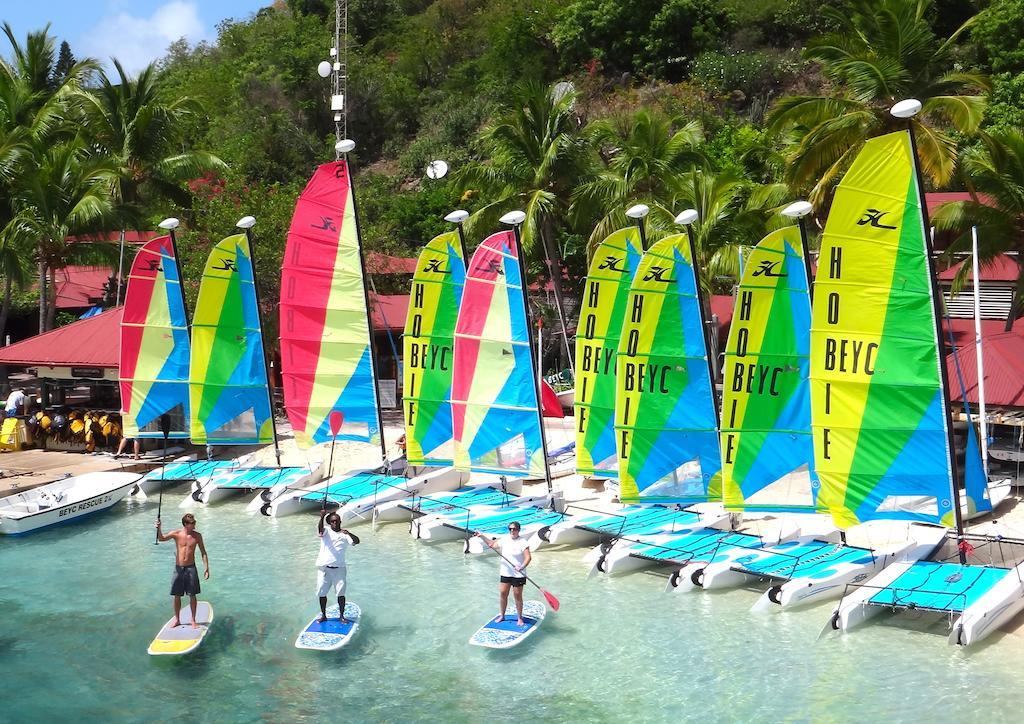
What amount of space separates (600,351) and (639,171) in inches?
465

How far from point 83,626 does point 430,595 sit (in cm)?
500

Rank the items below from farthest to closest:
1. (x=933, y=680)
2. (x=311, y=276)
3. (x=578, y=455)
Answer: (x=311, y=276)
(x=578, y=455)
(x=933, y=680)

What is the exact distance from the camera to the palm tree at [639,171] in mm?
30359

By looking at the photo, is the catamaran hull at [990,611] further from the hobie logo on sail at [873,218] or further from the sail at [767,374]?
the hobie logo on sail at [873,218]

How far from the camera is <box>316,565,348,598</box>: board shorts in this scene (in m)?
14.6

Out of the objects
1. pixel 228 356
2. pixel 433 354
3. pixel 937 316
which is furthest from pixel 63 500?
pixel 937 316

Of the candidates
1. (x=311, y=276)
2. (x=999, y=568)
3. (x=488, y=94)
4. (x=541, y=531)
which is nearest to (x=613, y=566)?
(x=541, y=531)

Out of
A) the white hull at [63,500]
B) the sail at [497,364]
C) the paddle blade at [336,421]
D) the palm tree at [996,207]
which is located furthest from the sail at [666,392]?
the white hull at [63,500]

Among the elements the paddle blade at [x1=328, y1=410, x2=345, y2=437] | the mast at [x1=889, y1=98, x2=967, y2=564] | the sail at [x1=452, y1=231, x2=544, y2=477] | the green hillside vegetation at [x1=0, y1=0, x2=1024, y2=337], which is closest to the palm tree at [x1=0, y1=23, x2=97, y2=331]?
the green hillside vegetation at [x1=0, y1=0, x2=1024, y2=337]

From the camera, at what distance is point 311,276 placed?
894 inches

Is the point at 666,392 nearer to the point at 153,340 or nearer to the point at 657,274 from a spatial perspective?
the point at 657,274

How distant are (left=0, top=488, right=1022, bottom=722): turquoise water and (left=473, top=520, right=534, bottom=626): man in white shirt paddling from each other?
595mm

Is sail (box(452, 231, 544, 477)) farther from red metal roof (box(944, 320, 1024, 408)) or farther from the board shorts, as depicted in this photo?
red metal roof (box(944, 320, 1024, 408))

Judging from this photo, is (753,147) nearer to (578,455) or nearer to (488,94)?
(488,94)
